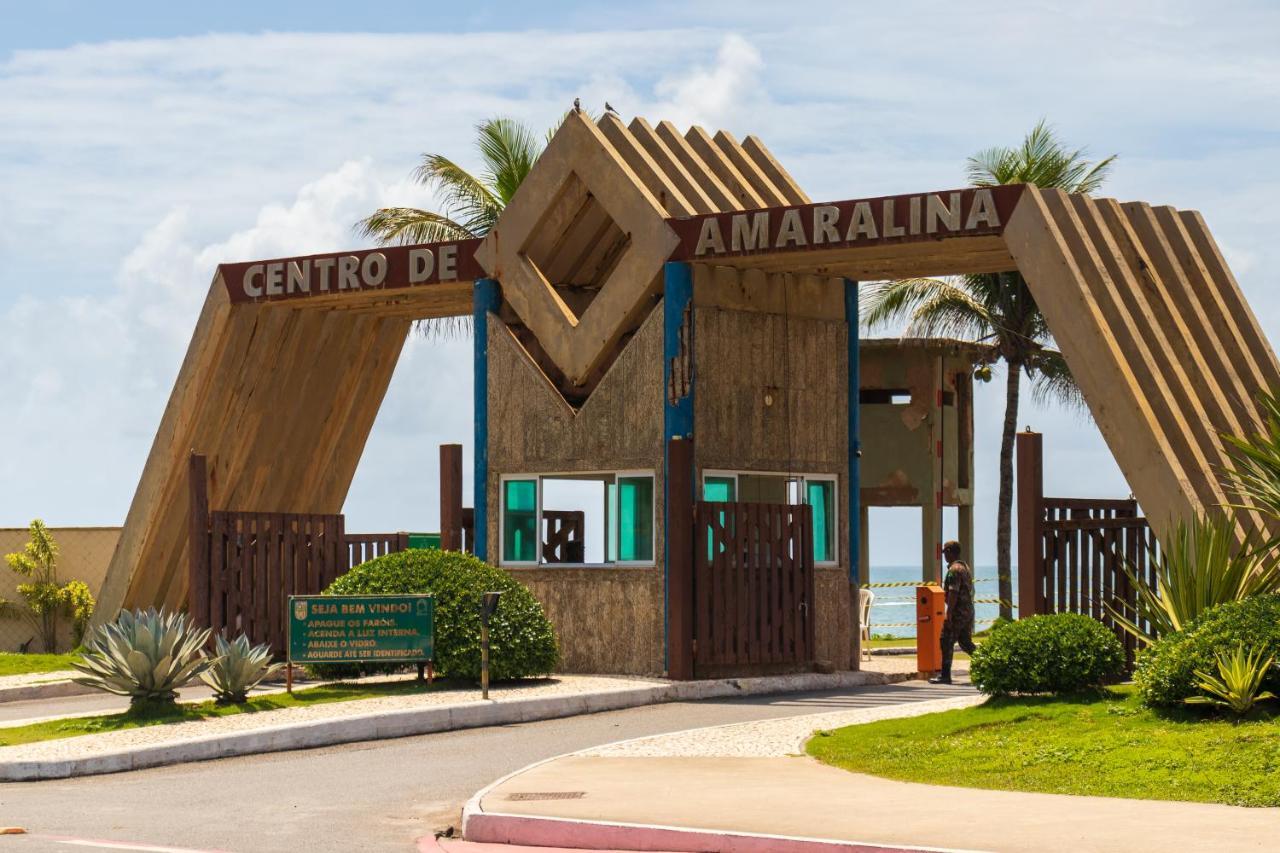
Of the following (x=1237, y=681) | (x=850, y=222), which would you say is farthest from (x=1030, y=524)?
(x=850, y=222)

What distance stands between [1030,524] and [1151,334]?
9.11 feet

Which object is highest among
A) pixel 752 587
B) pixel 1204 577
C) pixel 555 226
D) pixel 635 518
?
pixel 555 226

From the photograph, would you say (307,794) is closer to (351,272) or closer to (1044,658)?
(1044,658)

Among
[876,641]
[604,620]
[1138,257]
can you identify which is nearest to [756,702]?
[604,620]

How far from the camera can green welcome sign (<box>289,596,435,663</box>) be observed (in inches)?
818

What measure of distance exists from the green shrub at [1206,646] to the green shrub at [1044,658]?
1.05 meters

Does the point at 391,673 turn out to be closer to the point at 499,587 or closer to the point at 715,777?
the point at 499,587

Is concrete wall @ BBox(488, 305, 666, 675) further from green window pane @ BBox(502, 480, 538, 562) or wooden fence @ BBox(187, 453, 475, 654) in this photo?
wooden fence @ BBox(187, 453, 475, 654)

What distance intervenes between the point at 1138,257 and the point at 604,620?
7.89m

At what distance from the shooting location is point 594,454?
24062mm

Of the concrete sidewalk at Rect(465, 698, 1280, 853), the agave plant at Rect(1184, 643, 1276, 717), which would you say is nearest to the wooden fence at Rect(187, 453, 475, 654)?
the concrete sidewalk at Rect(465, 698, 1280, 853)

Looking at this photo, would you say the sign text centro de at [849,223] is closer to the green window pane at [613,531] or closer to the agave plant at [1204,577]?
the green window pane at [613,531]

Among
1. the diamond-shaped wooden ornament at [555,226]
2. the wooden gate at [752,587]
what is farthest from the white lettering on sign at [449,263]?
the wooden gate at [752,587]

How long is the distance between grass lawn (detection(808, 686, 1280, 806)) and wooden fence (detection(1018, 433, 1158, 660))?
2.02 m
